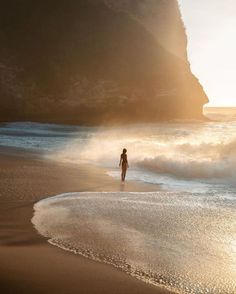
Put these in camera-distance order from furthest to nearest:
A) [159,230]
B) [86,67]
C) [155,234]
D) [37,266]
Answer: [86,67] → [159,230] → [155,234] → [37,266]

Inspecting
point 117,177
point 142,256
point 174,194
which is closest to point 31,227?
point 142,256

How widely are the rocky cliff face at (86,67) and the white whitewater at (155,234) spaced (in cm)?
5505

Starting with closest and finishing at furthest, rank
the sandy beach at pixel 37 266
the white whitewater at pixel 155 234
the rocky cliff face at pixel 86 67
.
A: 1. the sandy beach at pixel 37 266
2. the white whitewater at pixel 155 234
3. the rocky cliff face at pixel 86 67

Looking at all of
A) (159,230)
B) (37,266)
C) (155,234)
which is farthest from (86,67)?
(37,266)

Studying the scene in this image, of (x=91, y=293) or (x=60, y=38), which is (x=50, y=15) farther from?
(x=91, y=293)

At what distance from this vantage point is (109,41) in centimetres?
7538

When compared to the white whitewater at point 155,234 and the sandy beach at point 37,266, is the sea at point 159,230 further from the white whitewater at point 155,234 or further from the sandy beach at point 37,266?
the sandy beach at point 37,266

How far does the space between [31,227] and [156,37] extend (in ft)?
267

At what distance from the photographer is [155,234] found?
804cm

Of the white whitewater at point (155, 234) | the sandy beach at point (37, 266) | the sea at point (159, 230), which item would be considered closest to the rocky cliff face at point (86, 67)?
the sea at point (159, 230)

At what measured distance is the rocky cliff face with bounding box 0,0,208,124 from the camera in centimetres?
6800

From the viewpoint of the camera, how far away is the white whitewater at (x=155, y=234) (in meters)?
6.01

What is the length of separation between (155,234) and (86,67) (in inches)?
2557

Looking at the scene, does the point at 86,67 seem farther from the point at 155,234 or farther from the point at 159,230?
the point at 155,234
